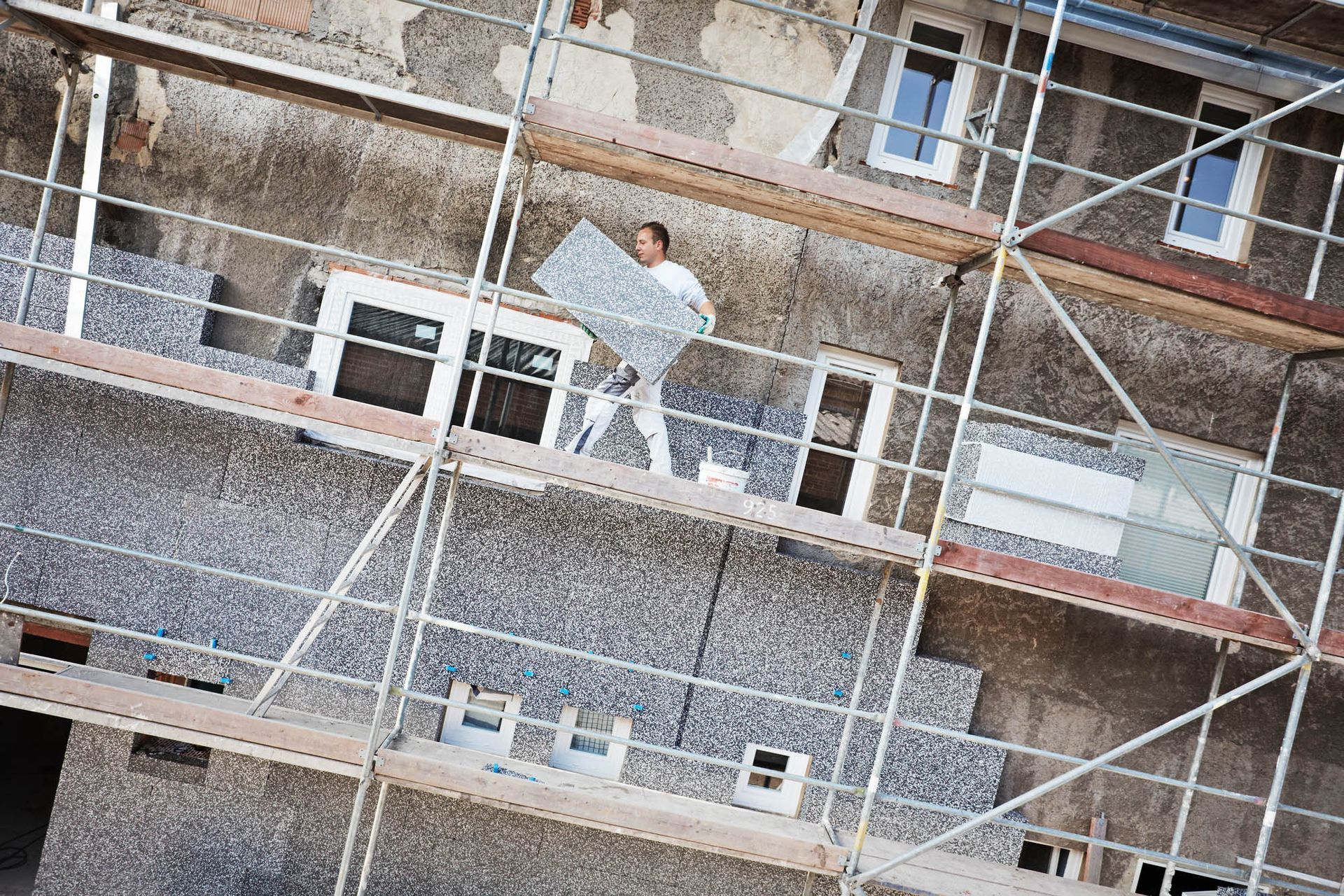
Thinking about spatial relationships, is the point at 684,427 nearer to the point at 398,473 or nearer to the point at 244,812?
the point at 398,473

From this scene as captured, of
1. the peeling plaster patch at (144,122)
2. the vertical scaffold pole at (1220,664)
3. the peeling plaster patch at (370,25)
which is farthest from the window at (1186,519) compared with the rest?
the peeling plaster patch at (144,122)

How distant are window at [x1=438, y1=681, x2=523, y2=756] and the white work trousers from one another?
1483 mm

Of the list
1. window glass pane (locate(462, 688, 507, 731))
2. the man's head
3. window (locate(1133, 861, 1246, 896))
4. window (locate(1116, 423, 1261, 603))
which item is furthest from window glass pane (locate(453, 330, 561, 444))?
window (locate(1133, 861, 1246, 896))

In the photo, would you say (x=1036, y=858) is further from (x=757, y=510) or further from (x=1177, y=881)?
(x=757, y=510)

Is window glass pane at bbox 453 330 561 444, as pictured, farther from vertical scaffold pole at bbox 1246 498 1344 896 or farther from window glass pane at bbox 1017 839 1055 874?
vertical scaffold pole at bbox 1246 498 1344 896

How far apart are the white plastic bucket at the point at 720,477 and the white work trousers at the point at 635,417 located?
344 mm

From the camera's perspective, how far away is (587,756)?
5.19 metres

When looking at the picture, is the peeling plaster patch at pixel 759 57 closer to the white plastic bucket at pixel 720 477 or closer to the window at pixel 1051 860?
the white plastic bucket at pixel 720 477

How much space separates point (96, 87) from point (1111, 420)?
6.00 metres

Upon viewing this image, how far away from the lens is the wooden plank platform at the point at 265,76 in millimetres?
4434

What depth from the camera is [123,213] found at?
5.27 m

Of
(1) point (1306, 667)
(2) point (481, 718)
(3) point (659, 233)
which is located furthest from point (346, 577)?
(1) point (1306, 667)

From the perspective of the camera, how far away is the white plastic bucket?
4422 millimetres

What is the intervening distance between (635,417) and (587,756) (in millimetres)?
1922
